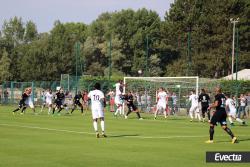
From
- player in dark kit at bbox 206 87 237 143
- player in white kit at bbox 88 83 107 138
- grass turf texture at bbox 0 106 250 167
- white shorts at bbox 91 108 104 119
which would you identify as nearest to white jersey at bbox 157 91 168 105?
grass turf texture at bbox 0 106 250 167

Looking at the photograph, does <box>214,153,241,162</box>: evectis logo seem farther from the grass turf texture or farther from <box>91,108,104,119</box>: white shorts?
<box>91,108,104,119</box>: white shorts

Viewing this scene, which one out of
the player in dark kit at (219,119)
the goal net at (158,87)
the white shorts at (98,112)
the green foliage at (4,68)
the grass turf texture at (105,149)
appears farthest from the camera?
the green foliage at (4,68)

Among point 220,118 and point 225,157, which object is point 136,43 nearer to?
point 220,118

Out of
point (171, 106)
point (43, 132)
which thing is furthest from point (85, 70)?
point (43, 132)

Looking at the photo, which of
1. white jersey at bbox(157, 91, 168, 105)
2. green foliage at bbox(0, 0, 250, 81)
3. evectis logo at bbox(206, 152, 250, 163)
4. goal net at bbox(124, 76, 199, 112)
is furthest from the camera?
green foliage at bbox(0, 0, 250, 81)

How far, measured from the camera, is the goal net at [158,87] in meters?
51.0

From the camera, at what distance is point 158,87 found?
5384 centimetres

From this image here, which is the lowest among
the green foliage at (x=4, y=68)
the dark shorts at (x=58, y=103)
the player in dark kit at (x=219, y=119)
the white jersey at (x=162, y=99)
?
the player in dark kit at (x=219, y=119)

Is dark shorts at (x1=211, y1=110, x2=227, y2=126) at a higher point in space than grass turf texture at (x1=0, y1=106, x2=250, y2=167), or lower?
higher

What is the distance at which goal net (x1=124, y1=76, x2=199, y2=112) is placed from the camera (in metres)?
51.0

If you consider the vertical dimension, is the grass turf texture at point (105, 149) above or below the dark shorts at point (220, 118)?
below

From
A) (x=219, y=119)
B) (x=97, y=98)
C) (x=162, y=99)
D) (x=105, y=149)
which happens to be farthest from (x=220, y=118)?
(x=162, y=99)

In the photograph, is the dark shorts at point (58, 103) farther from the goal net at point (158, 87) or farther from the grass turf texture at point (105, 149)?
the grass turf texture at point (105, 149)

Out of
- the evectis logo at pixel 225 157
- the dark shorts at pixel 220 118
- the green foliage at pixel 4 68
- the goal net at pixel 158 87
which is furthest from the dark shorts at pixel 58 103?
the green foliage at pixel 4 68
